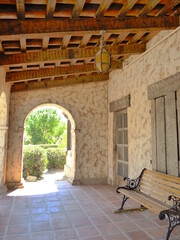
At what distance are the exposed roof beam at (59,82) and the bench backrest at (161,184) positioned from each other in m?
3.48

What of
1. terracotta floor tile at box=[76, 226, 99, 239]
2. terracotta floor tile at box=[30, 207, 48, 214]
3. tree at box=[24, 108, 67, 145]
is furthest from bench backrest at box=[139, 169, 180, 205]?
tree at box=[24, 108, 67, 145]

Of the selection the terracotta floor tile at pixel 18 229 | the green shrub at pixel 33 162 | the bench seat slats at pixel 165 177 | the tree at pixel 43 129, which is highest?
the tree at pixel 43 129

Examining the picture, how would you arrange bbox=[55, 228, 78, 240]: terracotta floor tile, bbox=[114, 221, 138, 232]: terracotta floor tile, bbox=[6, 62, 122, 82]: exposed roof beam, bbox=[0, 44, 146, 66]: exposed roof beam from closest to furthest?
1. bbox=[55, 228, 78, 240]: terracotta floor tile
2. bbox=[114, 221, 138, 232]: terracotta floor tile
3. bbox=[0, 44, 146, 66]: exposed roof beam
4. bbox=[6, 62, 122, 82]: exposed roof beam

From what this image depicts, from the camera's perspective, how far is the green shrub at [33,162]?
25.8 ft

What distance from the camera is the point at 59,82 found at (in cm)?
627

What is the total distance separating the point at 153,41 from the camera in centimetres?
434

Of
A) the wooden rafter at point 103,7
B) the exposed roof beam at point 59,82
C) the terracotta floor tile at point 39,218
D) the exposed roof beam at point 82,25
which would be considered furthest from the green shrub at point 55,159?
the wooden rafter at point 103,7

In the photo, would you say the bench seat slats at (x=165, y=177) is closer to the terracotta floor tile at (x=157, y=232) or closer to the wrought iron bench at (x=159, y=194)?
the wrought iron bench at (x=159, y=194)

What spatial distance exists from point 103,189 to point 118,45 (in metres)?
3.60

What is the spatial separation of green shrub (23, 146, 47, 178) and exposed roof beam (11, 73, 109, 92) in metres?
2.92

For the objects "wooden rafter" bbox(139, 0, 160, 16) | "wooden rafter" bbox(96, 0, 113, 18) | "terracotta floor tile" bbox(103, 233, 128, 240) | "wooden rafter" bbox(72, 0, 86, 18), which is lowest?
"terracotta floor tile" bbox(103, 233, 128, 240)

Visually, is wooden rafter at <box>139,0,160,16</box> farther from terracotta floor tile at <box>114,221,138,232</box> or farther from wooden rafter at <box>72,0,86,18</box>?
terracotta floor tile at <box>114,221,138,232</box>

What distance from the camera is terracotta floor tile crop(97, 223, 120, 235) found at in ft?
9.89

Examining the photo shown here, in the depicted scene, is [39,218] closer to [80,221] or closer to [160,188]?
[80,221]
